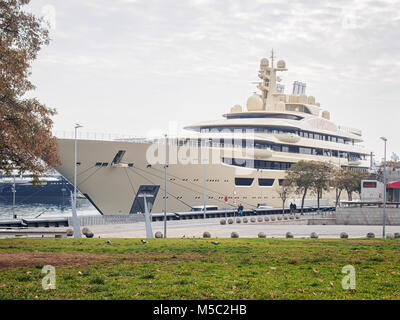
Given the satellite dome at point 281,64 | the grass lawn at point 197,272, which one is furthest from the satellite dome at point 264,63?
the grass lawn at point 197,272

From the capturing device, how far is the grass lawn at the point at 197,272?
8914mm

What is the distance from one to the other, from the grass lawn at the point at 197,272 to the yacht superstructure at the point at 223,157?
19944 mm

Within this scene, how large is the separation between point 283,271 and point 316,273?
2.30 ft

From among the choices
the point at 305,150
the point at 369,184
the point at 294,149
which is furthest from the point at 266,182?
the point at 305,150

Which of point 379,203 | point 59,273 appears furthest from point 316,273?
point 379,203

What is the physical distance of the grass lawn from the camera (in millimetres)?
8914

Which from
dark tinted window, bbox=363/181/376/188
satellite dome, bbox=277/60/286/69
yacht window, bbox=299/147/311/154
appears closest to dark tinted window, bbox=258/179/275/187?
yacht window, bbox=299/147/311/154

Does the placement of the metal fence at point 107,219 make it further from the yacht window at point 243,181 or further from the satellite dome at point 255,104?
the satellite dome at point 255,104

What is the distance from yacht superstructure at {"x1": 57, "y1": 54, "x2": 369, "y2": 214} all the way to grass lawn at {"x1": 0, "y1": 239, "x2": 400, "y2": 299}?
65.4 ft

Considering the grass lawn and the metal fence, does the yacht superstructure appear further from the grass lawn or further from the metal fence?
the grass lawn

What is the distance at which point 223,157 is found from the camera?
4853 cm

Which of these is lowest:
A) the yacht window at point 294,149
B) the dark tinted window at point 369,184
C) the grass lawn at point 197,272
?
the grass lawn at point 197,272

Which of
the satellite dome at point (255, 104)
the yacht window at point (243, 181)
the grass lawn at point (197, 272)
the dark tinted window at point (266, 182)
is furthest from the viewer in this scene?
the satellite dome at point (255, 104)

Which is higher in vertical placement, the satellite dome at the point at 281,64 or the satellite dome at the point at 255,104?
the satellite dome at the point at 281,64
